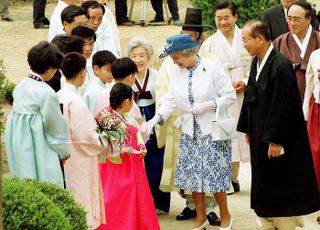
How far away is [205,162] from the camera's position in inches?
332

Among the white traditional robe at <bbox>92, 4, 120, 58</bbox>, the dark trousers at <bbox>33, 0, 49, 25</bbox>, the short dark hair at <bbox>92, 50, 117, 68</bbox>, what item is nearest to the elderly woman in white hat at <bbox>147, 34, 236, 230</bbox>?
the short dark hair at <bbox>92, 50, 117, 68</bbox>

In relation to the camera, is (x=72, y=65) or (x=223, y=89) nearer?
(x=72, y=65)

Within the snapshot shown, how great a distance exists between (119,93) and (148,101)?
4.14 ft

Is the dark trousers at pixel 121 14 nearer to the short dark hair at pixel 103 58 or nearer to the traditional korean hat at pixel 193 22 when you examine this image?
the traditional korean hat at pixel 193 22

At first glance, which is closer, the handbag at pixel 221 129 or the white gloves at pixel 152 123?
the handbag at pixel 221 129

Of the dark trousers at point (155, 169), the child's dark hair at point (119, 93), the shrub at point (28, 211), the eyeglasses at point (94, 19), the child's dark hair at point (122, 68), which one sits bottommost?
the dark trousers at point (155, 169)

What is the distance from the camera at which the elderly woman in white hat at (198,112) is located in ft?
27.4

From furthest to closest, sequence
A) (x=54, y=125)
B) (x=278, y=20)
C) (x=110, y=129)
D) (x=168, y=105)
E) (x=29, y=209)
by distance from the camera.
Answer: (x=278, y=20)
(x=168, y=105)
(x=110, y=129)
(x=54, y=125)
(x=29, y=209)

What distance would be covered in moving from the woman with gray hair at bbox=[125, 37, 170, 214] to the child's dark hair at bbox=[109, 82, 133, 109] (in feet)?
3.74

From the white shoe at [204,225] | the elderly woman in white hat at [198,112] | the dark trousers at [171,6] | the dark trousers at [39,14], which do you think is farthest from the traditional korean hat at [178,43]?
the dark trousers at [171,6]

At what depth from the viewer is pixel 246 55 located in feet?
31.8

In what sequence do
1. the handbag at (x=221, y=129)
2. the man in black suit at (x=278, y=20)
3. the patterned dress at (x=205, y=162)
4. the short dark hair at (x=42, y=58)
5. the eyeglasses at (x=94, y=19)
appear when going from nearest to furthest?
the short dark hair at (x=42, y=58), the handbag at (x=221, y=129), the patterned dress at (x=205, y=162), the eyeglasses at (x=94, y=19), the man in black suit at (x=278, y=20)

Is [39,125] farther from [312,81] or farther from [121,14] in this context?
[121,14]

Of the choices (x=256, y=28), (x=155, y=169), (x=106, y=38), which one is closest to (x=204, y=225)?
(x=155, y=169)
